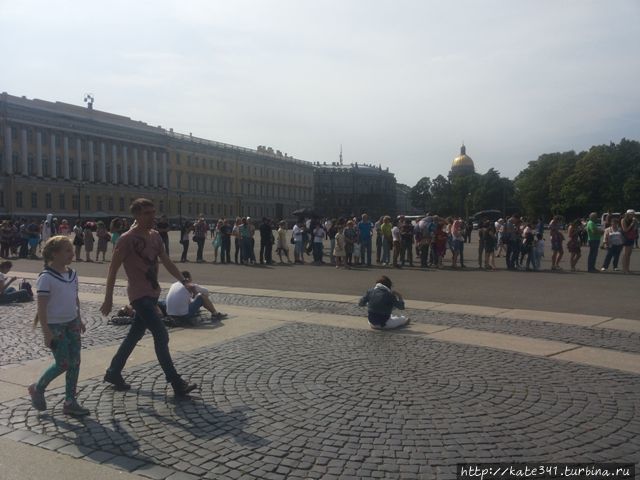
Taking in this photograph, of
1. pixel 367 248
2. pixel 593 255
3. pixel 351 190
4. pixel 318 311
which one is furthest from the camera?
pixel 351 190

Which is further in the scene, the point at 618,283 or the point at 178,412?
the point at 618,283

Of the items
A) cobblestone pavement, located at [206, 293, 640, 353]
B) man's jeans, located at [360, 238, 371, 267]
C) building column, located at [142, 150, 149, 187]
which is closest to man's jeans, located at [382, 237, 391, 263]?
man's jeans, located at [360, 238, 371, 267]

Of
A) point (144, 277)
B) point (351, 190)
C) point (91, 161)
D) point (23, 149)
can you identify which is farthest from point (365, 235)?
point (351, 190)

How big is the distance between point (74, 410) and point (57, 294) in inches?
41.3

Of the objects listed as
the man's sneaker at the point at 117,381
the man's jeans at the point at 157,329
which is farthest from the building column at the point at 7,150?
the man's jeans at the point at 157,329

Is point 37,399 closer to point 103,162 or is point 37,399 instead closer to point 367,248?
point 367,248

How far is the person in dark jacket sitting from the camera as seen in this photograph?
365 inches

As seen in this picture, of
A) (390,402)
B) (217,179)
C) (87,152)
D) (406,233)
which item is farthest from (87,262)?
(217,179)

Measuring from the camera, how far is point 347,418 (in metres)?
5.15

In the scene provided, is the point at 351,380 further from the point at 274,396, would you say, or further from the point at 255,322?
the point at 255,322

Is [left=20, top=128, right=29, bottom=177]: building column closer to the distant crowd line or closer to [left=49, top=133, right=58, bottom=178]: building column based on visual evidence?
[left=49, top=133, right=58, bottom=178]: building column

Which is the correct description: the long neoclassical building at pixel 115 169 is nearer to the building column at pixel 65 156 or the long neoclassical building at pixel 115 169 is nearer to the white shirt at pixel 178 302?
the building column at pixel 65 156

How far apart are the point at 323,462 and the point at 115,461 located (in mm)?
1542

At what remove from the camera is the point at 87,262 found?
78.0 ft
